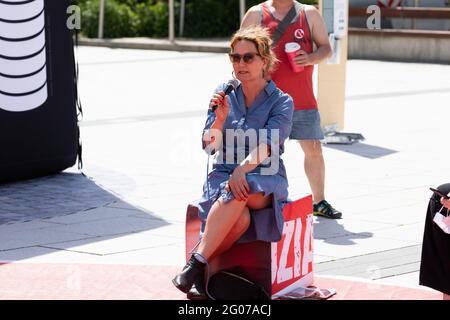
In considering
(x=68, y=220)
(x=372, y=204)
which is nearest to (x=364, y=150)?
(x=372, y=204)

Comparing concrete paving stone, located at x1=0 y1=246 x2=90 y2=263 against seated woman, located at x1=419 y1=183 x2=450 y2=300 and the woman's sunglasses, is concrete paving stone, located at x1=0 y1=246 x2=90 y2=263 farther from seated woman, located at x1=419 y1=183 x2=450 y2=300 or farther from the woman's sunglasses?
seated woman, located at x1=419 y1=183 x2=450 y2=300

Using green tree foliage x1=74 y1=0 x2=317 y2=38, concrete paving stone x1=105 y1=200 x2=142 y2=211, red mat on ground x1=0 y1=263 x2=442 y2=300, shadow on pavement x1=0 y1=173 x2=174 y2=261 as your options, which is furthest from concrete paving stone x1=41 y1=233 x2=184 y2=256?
green tree foliage x1=74 y1=0 x2=317 y2=38

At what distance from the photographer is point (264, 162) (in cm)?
614

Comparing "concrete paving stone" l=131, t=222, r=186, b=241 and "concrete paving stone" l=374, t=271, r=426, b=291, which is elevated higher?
"concrete paving stone" l=374, t=271, r=426, b=291

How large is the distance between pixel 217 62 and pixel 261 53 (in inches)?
614

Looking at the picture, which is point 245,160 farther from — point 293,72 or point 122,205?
point 122,205

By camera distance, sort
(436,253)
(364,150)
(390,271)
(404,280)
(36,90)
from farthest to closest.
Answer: (364,150), (36,90), (390,271), (404,280), (436,253)

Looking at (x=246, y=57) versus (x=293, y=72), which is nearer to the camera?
(x=246, y=57)

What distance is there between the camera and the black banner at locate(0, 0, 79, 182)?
943 cm

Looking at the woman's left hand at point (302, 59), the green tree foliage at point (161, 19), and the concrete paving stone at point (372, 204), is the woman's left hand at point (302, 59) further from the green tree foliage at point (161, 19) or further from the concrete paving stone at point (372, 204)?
the green tree foliage at point (161, 19)

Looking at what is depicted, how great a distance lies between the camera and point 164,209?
28.2 ft

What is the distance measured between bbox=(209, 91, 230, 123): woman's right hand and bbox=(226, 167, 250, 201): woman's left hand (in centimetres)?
41

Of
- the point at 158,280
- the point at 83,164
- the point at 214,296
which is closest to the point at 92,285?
the point at 158,280

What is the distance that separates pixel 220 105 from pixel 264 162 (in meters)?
0.41
